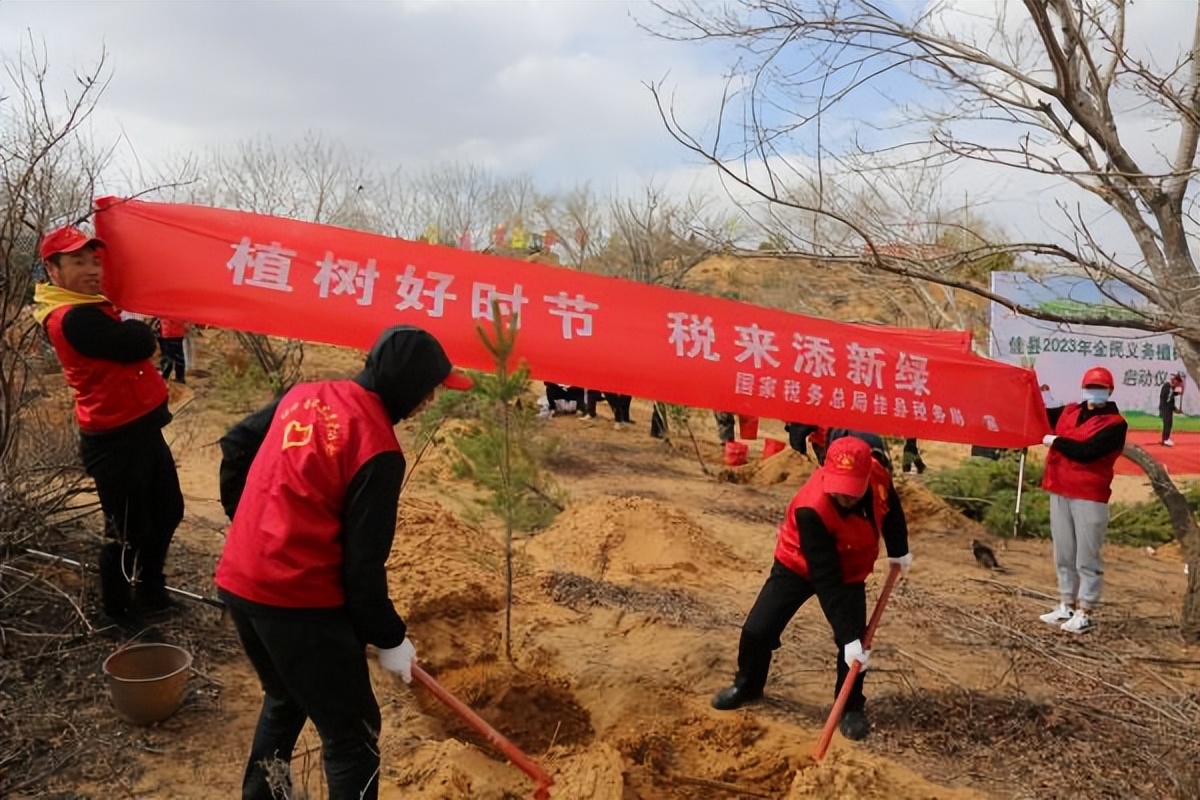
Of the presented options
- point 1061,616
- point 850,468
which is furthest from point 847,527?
point 1061,616

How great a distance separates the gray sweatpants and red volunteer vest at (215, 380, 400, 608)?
4751mm

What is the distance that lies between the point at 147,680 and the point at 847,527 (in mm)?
2812

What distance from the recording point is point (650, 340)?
4.22m

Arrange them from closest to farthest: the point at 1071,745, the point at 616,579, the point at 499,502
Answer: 1. the point at 1071,745
2. the point at 499,502
3. the point at 616,579

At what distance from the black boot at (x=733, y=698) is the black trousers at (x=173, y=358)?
9702 millimetres

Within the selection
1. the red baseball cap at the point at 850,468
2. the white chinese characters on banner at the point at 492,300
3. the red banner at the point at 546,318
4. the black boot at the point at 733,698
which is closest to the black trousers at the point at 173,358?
the red banner at the point at 546,318

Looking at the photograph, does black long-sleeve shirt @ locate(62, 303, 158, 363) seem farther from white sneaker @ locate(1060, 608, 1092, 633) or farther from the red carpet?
the red carpet

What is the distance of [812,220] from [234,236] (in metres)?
2.57

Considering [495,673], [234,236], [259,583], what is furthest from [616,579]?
[259,583]

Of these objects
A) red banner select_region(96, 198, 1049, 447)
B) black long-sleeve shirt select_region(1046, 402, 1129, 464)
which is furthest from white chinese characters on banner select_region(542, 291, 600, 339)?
black long-sleeve shirt select_region(1046, 402, 1129, 464)

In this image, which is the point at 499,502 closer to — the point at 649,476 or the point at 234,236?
the point at 234,236

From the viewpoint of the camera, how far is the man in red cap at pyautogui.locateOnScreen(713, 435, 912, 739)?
3648 millimetres

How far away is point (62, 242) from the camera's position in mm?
3318

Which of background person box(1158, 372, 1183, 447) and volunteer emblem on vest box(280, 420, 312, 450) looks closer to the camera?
volunteer emblem on vest box(280, 420, 312, 450)
